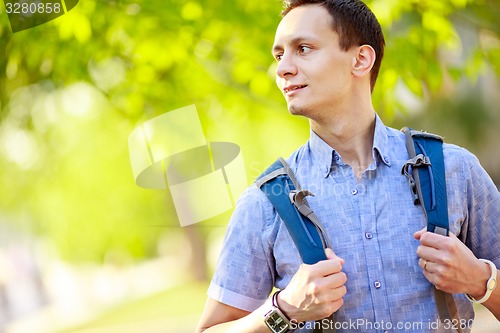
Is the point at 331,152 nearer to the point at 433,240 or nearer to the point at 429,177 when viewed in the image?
the point at 429,177

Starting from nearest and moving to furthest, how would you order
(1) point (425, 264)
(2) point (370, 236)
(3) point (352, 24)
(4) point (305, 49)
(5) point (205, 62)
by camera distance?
1. (1) point (425, 264)
2. (2) point (370, 236)
3. (4) point (305, 49)
4. (3) point (352, 24)
5. (5) point (205, 62)

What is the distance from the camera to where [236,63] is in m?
5.82

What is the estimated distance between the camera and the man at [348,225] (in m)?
2.12

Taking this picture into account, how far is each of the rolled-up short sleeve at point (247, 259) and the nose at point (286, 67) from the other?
0.35 m

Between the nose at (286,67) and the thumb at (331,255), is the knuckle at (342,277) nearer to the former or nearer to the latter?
the thumb at (331,255)

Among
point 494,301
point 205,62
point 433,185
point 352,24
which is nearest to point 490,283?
point 494,301

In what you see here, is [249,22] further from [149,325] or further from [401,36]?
[149,325]

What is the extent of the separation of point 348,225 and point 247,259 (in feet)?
1.02

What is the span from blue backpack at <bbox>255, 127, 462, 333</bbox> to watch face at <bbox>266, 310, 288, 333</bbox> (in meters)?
0.16

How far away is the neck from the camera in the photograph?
7.83ft

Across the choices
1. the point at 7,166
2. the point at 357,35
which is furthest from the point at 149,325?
the point at 357,35

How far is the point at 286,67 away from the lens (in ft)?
7.63

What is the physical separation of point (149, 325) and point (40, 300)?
6.56 m

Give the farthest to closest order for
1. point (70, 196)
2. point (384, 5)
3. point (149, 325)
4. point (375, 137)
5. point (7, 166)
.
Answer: point (149, 325)
point (70, 196)
point (7, 166)
point (384, 5)
point (375, 137)
